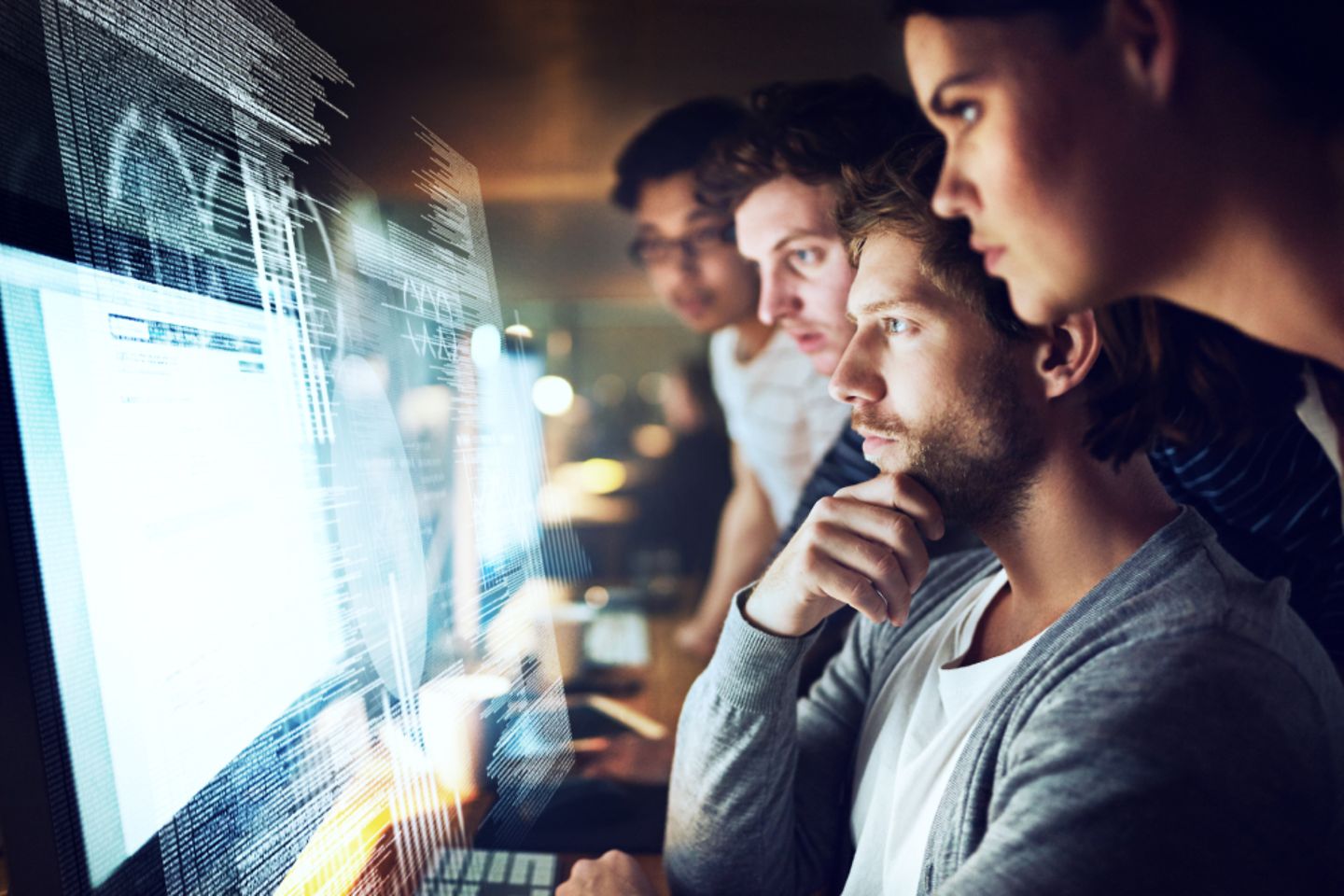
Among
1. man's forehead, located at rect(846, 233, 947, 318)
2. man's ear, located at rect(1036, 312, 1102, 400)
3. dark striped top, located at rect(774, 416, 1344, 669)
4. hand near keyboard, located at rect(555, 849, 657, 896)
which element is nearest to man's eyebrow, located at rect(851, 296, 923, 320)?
man's forehead, located at rect(846, 233, 947, 318)

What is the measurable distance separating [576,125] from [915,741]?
83 cm

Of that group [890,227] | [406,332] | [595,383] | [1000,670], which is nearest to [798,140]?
[890,227]

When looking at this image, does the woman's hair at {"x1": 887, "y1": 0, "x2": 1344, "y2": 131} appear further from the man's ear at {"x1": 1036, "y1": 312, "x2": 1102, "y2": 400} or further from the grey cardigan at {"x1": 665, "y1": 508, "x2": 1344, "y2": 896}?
the grey cardigan at {"x1": 665, "y1": 508, "x2": 1344, "y2": 896}

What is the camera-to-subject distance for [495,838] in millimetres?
1015

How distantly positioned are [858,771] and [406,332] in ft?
2.29

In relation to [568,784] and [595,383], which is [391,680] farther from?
[595,383]

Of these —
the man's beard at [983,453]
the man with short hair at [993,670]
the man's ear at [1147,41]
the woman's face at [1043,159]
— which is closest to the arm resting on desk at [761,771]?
the man with short hair at [993,670]

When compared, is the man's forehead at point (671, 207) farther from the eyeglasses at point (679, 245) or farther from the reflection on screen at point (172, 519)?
the reflection on screen at point (172, 519)

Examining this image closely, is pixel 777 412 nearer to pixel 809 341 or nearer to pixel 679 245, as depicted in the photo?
pixel 809 341

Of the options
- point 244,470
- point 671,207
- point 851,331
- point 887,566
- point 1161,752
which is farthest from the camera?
point 671,207

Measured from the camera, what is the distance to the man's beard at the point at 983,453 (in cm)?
80

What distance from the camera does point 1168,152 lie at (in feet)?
2.31

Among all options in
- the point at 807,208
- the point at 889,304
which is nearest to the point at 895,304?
the point at 889,304

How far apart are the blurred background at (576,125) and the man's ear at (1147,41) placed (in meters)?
0.24
